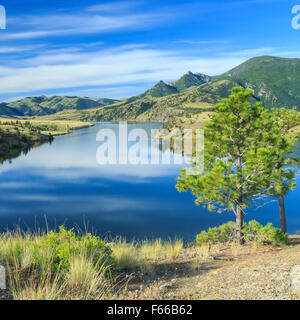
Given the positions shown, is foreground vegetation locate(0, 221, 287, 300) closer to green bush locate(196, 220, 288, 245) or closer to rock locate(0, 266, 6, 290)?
rock locate(0, 266, 6, 290)

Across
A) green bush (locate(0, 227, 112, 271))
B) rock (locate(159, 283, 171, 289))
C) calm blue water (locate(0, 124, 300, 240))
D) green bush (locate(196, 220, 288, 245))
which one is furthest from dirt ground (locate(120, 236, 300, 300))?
calm blue water (locate(0, 124, 300, 240))

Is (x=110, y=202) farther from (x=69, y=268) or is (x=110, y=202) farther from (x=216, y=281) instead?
(x=216, y=281)

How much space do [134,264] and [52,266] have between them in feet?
9.70

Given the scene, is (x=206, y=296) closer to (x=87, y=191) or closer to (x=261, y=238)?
(x=261, y=238)

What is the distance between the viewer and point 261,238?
504 inches

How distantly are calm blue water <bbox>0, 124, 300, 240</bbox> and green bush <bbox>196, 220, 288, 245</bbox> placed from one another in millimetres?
9004

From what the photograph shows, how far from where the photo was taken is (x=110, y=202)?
111 feet

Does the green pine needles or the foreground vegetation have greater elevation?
the green pine needles

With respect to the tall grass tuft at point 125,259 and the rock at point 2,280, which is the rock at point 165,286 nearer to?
the tall grass tuft at point 125,259

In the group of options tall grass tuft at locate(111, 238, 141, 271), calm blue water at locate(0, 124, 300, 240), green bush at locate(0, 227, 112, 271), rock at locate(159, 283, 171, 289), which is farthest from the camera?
calm blue water at locate(0, 124, 300, 240)

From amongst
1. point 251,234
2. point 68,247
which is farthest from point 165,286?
point 251,234

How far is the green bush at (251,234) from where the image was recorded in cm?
1258

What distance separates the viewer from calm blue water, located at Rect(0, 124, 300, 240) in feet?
86.0
